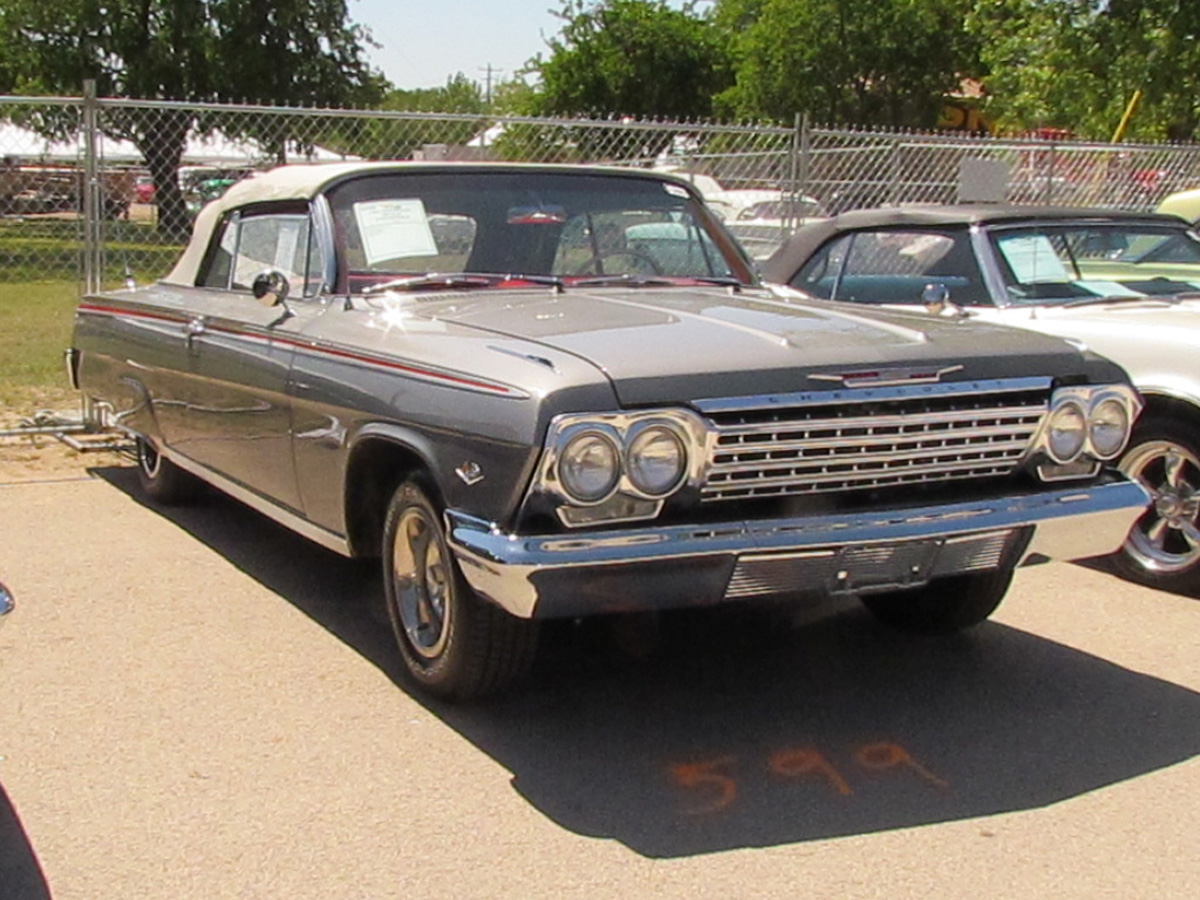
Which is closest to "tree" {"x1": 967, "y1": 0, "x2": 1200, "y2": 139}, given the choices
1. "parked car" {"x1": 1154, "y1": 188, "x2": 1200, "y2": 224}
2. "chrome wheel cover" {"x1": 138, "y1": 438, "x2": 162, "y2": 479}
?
"parked car" {"x1": 1154, "y1": 188, "x2": 1200, "y2": 224}

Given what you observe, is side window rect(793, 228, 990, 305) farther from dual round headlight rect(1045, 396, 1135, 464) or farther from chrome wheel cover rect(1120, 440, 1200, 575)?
dual round headlight rect(1045, 396, 1135, 464)

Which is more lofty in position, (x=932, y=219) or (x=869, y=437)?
(x=932, y=219)

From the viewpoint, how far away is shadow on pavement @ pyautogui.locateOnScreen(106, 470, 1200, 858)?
3672 mm

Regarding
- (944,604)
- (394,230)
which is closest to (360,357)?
(394,230)

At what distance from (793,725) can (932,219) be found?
3.12 metres

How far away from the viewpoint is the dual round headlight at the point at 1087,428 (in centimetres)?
422

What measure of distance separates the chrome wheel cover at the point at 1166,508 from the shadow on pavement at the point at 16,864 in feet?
13.3

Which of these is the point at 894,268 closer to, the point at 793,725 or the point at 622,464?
the point at 793,725

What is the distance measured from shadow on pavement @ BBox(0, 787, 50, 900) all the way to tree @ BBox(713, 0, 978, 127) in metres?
41.3

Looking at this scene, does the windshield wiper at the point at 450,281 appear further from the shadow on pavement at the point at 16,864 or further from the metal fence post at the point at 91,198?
the metal fence post at the point at 91,198

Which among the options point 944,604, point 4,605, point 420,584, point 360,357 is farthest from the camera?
→ point 944,604

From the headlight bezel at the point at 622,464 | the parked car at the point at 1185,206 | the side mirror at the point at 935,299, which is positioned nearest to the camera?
the headlight bezel at the point at 622,464

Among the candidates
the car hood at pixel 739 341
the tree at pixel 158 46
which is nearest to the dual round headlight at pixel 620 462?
the car hood at pixel 739 341

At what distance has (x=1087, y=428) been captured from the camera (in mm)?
4262
